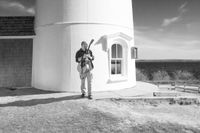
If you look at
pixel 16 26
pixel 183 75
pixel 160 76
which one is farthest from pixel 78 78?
pixel 183 75

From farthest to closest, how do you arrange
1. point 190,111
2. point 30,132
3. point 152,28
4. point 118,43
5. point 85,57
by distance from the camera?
point 152,28
point 118,43
point 85,57
point 190,111
point 30,132

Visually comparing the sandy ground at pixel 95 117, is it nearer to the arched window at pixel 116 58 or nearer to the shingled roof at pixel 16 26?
the arched window at pixel 116 58

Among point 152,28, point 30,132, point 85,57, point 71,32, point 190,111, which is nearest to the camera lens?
point 30,132

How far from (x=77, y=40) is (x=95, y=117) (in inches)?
171

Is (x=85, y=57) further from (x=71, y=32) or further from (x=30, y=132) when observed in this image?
(x=30, y=132)

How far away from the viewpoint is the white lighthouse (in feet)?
26.4

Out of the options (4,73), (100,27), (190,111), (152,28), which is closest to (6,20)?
(4,73)

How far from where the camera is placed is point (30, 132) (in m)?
4.11

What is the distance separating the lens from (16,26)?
374 inches

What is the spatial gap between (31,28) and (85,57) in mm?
5060

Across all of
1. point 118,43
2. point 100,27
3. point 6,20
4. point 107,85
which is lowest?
point 107,85

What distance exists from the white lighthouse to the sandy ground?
6.36 ft

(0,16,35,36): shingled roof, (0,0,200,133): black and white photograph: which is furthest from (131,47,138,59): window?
(0,16,35,36): shingled roof

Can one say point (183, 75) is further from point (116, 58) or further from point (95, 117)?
point (95, 117)
